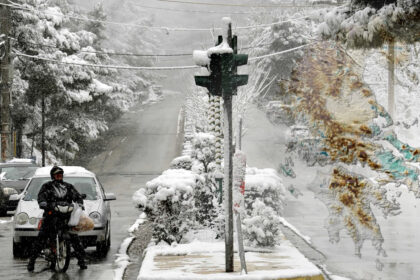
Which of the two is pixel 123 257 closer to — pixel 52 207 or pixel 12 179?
pixel 52 207

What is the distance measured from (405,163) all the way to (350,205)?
1.14 m

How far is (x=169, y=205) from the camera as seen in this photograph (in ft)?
46.4

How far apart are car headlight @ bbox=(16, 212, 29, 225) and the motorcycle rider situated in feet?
4.75

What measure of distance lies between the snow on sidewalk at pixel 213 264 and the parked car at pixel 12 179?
392 inches

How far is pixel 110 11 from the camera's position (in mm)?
106562

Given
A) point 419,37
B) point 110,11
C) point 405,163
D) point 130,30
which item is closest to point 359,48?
point 419,37

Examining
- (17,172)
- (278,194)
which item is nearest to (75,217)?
(278,194)

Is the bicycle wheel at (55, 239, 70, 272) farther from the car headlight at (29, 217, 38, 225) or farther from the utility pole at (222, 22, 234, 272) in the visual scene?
the utility pole at (222, 22, 234, 272)

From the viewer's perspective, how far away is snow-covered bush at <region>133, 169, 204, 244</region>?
1402 cm

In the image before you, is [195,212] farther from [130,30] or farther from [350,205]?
[130,30]

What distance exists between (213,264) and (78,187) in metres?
4.53

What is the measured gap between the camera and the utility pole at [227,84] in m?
11.0

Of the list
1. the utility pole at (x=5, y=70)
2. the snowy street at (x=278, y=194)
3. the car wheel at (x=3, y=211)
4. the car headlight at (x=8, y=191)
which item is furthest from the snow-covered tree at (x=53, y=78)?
the snowy street at (x=278, y=194)

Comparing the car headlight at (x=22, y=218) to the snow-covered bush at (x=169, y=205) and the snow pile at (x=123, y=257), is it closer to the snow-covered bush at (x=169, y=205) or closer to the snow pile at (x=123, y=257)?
the snow pile at (x=123, y=257)
